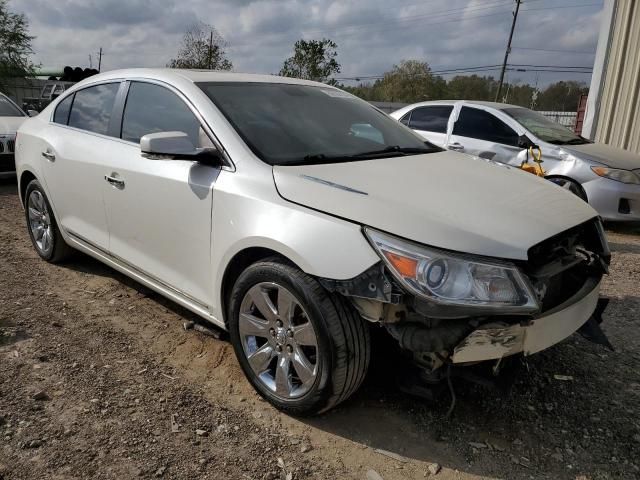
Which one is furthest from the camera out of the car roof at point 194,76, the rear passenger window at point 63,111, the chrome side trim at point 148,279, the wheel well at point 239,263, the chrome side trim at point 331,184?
the rear passenger window at point 63,111

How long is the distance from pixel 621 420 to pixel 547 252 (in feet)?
3.31

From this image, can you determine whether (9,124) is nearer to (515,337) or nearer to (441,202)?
(441,202)

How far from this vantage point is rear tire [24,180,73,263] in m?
4.54

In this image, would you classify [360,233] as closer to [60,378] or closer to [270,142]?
[270,142]

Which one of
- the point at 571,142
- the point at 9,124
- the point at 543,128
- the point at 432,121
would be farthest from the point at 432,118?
the point at 9,124

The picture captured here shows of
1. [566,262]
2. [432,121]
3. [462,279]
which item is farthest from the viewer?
[432,121]

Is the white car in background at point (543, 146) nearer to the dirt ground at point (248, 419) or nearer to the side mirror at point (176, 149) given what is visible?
the dirt ground at point (248, 419)

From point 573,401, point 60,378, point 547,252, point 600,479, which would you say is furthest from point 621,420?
point 60,378

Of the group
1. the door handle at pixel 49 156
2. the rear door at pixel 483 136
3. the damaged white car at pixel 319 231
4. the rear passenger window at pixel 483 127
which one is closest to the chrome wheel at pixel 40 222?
the door handle at pixel 49 156

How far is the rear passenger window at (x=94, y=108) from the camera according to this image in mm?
3811

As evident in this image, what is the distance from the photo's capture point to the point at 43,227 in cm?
475

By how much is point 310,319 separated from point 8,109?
29.8ft

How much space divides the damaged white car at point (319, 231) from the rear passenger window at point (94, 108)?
34mm

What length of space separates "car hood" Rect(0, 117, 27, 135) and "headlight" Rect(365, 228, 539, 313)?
26.5 ft
